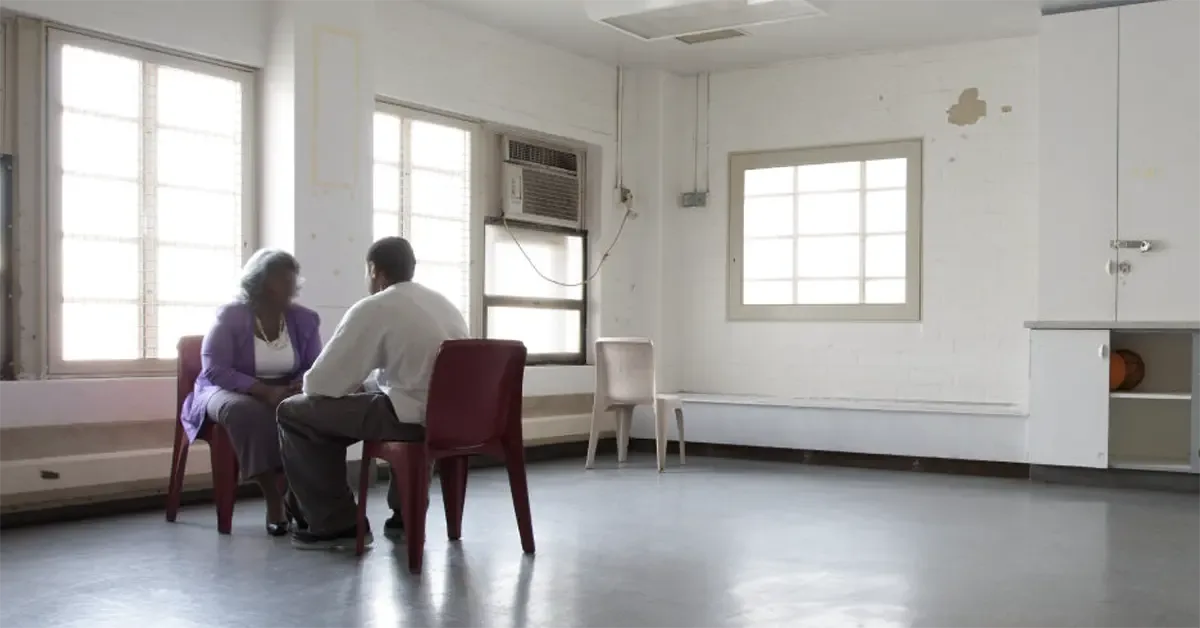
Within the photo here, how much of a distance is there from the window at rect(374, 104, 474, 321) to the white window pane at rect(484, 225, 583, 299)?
30 cm

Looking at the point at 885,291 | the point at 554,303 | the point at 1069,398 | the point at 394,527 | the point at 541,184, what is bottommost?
the point at 394,527

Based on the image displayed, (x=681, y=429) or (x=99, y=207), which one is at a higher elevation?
(x=99, y=207)

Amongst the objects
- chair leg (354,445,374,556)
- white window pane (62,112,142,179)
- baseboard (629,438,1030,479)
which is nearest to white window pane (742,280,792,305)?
baseboard (629,438,1030,479)

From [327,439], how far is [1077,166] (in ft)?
15.4

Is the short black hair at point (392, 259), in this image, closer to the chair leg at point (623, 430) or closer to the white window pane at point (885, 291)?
the chair leg at point (623, 430)

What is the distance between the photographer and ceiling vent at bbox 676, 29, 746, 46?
6809 mm

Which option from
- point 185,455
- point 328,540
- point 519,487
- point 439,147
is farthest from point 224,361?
point 439,147

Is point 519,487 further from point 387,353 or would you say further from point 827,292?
point 827,292

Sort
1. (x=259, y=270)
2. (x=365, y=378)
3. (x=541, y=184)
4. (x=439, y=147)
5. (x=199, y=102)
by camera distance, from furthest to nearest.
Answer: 1. (x=541, y=184)
2. (x=439, y=147)
3. (x=199, y=102)
4. (x=259, y=270)
5. (x=365, y=378)

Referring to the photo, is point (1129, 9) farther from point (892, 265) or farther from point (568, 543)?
point (568, 543)

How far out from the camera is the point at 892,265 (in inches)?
297

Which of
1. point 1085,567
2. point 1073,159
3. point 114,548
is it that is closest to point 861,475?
point 1073,159

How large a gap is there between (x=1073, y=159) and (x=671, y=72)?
2978 millimetres

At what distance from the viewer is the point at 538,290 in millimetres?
7652
